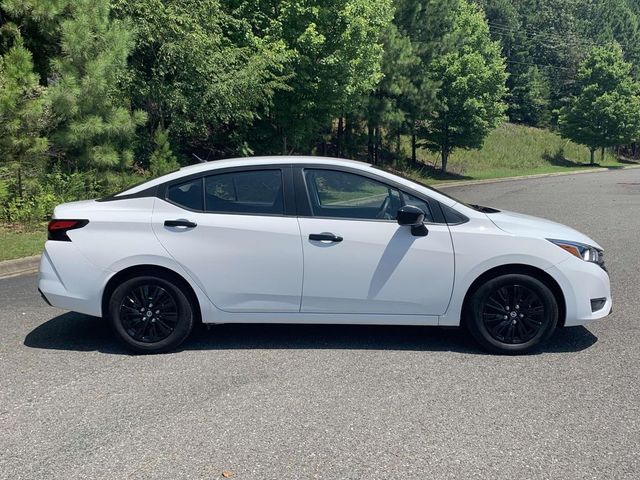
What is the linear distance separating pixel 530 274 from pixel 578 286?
391mm

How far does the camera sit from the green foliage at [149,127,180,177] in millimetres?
15469

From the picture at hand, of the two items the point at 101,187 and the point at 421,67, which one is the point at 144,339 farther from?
the point at 421,67

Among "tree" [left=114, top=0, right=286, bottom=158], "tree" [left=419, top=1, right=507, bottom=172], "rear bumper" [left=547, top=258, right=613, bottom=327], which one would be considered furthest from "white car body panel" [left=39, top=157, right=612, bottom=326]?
"tree" [left=419, top=1, right=507, bottom=172]

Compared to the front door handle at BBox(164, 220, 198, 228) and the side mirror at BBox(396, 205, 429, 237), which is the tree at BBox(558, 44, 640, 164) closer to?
the side mirror at BBox(396, 205, 429, 237)

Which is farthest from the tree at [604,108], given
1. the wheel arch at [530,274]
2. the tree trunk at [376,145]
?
the wheel arch at [530,274]

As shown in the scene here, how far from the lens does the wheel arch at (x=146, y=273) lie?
5090mm

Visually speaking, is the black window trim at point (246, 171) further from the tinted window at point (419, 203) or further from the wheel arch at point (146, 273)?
the tinted window at point (419, 203)

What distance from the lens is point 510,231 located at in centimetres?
504

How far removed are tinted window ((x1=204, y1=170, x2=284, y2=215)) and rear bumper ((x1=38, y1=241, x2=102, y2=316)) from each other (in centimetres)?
112

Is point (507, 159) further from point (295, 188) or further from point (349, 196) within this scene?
point (295, 188)

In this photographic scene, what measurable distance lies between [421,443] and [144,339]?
8.55 feet

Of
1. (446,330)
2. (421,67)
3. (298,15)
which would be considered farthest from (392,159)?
(446,330)

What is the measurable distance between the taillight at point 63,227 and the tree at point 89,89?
814 cm

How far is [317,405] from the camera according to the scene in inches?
163
